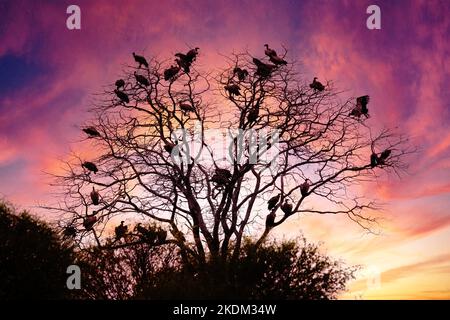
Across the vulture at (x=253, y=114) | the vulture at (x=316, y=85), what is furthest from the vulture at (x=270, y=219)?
the vulture at (x=316, y=85)

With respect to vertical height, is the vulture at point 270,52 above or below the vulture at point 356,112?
A: above

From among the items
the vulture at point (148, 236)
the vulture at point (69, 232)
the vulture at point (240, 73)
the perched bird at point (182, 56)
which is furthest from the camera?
the vulture at point (240, 73)

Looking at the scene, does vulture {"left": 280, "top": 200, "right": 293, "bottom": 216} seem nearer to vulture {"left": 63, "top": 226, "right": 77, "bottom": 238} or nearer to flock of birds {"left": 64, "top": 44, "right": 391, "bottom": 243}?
flock of birds {"left": 64, "top": 44, "right": 391, "bottom": 243}

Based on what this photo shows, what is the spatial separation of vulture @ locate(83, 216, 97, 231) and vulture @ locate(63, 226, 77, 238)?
41cm

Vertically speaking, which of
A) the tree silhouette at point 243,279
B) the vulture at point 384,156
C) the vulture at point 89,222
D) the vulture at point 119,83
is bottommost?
the tree silhouette at point 243,279

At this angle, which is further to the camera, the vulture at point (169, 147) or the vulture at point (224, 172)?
the vulture at point (169, 147)

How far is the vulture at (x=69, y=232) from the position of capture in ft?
51.5

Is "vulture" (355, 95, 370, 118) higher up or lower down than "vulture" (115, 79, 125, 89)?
lower down

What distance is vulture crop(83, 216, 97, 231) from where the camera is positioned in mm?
15547

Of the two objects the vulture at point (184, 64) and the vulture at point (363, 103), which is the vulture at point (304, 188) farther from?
the vulture at point (184, 64)

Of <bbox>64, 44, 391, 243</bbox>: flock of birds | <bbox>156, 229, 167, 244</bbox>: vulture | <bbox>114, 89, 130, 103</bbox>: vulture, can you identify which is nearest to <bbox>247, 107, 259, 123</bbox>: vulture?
<bbox>64, 44, 391, 243</bbox>: flock of birds

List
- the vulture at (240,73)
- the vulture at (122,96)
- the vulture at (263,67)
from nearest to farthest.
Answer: the vulture at (263,67) < the vulture at (240,73) < the vulture at (122,96)

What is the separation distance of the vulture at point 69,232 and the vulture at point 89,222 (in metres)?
0.41
